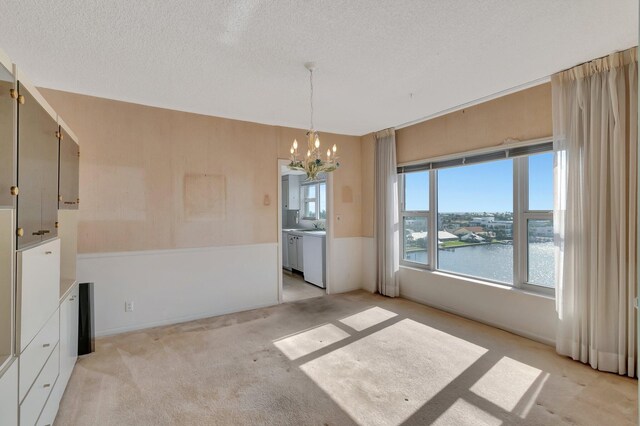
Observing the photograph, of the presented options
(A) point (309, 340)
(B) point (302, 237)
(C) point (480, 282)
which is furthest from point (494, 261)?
(B) point (302, 237)

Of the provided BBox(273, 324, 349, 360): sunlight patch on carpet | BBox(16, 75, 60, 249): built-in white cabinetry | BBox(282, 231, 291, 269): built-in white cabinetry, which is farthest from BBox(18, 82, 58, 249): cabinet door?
BBox(282, 231, 291, 269): built-in white cabinetry

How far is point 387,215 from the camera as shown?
484 cm

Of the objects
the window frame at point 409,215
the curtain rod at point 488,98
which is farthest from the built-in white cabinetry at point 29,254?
the window frame at point 409,215

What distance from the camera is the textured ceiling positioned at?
6.43ft

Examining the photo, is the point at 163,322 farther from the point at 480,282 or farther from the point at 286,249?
the point at 480,282

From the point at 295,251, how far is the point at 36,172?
5.09 meters

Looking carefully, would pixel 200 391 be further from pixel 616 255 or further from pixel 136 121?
pixel 616 255

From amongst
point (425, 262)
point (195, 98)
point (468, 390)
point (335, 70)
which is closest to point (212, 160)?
point (195, 98)

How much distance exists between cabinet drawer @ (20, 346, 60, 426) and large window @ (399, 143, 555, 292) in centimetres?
424

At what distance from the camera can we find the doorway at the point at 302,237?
5.08m

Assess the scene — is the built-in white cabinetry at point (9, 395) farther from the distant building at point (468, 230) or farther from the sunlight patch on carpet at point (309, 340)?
the distant building at point (468, 230)

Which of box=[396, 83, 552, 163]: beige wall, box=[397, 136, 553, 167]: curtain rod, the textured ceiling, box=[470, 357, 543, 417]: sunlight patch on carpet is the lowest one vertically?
box=[470, 357, 543, 417]: sunlight patch on carpet

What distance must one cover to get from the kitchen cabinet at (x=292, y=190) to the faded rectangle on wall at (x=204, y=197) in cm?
347

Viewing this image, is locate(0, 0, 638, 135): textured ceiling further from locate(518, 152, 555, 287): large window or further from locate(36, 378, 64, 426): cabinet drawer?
locate(36, 378, 64, 426): cabinet drawer
